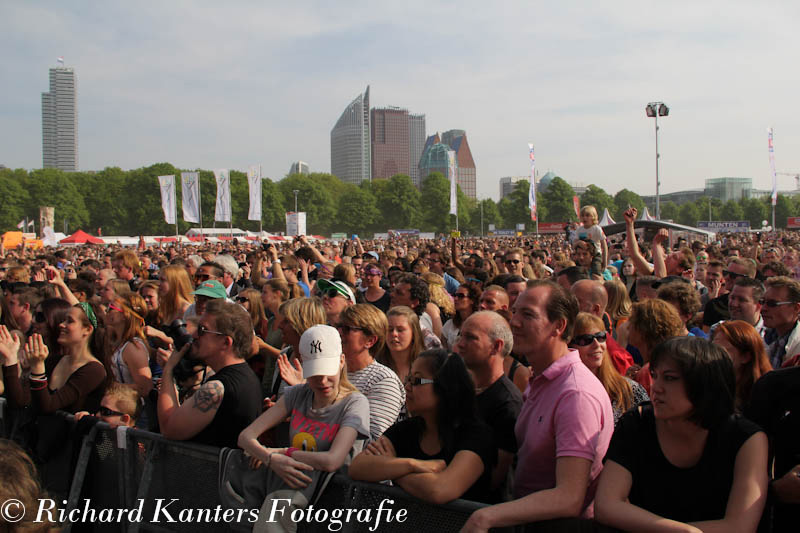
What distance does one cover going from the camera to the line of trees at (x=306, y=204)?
8888 centimetres

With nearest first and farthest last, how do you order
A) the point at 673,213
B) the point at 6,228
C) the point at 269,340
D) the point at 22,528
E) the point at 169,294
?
1. the point at 22,528
2. the point at 269,340
3. the point at 169,294
4. the point at 6,228
5. the point at 673,213

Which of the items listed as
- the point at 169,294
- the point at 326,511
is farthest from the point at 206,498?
the point at 169,294

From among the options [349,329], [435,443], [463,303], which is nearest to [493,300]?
[463,303]

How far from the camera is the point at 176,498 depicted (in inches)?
155

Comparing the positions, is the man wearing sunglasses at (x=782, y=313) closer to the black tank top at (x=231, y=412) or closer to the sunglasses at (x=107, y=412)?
the black tank top at (x=231, y=412)

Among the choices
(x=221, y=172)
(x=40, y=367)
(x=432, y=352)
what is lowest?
(x=40, y=367)

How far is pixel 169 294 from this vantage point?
678cm

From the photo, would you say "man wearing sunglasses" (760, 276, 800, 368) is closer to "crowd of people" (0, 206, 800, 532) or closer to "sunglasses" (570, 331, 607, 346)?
"crowd of people" (0, 206, 800, 532)

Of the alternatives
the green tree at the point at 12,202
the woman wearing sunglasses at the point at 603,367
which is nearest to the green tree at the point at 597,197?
the green tree at the point at 12,202

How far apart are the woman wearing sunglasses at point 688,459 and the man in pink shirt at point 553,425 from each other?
0.12 meters

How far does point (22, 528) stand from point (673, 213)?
157466mm

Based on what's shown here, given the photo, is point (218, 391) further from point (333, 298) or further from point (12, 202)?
point (12, 202)

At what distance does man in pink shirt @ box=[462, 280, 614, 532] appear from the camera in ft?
8.50

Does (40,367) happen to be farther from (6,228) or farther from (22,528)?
(6,228)
